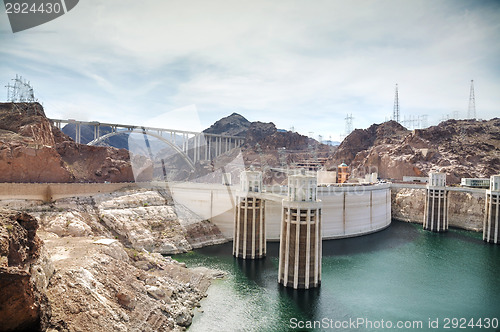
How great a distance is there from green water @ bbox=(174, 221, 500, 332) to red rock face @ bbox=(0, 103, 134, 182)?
19651 mm

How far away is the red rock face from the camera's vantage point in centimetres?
3947

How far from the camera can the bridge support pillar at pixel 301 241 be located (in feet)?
103

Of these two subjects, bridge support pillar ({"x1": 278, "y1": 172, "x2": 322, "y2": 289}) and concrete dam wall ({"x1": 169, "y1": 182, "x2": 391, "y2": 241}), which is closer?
bridge support pillar ({"x1": 278, "y1": 172, "x2": 322, "y2": 289})

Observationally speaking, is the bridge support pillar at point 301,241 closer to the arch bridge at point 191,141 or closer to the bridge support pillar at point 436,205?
the bridge support pillar at point 436,205

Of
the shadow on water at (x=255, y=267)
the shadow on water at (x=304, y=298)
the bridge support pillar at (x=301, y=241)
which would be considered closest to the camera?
the shadow on water at (x=304, y=298)

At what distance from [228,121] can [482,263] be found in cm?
11127

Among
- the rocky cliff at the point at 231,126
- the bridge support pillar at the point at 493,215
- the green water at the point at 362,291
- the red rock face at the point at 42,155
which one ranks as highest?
the rocky cliff at the point at 231,126

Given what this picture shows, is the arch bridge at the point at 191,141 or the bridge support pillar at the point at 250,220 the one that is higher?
the arch bridge at the point at 191,141

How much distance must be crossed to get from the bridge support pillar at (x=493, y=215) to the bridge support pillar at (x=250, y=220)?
3760cm

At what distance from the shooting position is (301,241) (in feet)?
103

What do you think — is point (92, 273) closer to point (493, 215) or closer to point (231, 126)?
point (493, 215)

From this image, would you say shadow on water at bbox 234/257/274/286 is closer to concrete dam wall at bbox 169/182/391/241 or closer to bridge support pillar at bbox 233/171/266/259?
bridge support pillar at bbox 233/171/266/259

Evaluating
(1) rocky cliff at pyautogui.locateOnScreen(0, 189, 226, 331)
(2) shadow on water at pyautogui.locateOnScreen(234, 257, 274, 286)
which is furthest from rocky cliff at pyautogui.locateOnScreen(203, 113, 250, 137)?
(2) shadow on water at pyautogui.locateOnScreen(234, 257, 274, 286)

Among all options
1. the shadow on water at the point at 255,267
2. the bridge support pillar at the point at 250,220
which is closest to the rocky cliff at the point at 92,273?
the shadow on water at the point at 255,267
